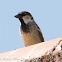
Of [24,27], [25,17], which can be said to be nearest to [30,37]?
[24,27]

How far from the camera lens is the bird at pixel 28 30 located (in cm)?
530

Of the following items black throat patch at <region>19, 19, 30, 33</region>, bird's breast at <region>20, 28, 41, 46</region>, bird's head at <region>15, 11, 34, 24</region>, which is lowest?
bird's breast at <region>20, 28, 41, 46</region>

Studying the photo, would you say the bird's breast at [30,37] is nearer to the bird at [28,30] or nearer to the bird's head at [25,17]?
the bird at [28,30]

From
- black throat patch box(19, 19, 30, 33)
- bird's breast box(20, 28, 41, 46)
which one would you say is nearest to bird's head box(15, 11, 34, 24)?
black throat patch box(19, 19, 30, 33)

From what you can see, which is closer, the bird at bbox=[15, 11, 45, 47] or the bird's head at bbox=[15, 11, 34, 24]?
the bird at bbox=[15, 11, 45, 47]

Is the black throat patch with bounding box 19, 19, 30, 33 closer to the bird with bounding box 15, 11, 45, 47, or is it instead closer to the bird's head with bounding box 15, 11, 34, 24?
the bird with bounding box 15, 11, 45, 47

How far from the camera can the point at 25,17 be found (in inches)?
231

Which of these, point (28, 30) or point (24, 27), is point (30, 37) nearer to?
point (28, 30)

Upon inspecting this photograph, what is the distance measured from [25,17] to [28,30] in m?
0.65

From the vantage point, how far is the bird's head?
565 centimetres

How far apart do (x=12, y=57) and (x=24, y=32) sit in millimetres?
3946

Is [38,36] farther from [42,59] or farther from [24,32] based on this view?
[42,59]

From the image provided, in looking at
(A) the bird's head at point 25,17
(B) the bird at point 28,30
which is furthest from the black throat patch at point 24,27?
(A) the bird's head at point 25,17

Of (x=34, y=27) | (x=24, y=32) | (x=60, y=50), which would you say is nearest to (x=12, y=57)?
(x=60, y=50)
